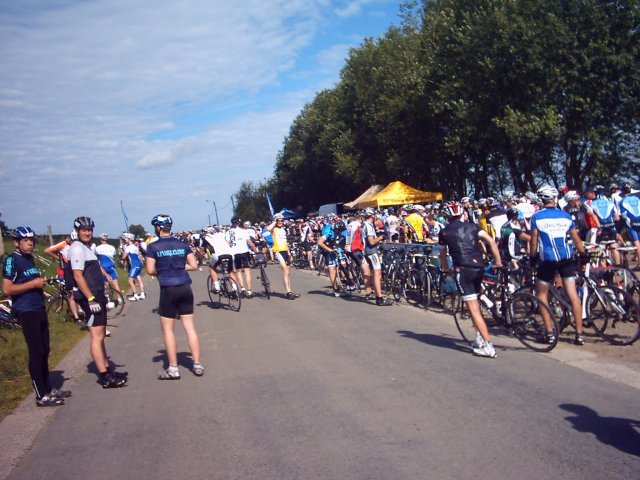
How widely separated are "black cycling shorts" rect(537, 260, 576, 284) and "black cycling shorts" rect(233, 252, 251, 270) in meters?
7.94

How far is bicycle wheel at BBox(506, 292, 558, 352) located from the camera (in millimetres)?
7523

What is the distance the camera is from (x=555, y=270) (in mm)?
7641

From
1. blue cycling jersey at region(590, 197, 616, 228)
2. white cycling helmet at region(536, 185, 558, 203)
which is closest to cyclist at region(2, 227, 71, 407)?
white cycling helmet at region(536, 185, 558, 203)

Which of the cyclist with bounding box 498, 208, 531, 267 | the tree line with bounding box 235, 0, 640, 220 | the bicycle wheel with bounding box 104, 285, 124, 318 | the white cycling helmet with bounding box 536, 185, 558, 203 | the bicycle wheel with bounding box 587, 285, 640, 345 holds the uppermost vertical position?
the tree line with bounding box 235, 0, 640, 220

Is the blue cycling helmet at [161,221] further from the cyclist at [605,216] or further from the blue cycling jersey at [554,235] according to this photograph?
the cyclist at [605,216]

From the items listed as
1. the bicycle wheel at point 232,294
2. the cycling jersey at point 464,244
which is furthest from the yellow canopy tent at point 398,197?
the cycling jersey at point 464,244

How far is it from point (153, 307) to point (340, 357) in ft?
31.9

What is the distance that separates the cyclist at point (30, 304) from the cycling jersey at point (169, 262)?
4.28ft

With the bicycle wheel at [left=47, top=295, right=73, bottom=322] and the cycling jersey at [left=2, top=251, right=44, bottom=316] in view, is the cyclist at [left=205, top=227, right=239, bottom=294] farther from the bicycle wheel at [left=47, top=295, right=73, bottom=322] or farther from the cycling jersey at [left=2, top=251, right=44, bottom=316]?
the cycling jersey at [left=2, top=251, right=44, bottom=316]

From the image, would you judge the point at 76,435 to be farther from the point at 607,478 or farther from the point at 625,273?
the point at 625,273

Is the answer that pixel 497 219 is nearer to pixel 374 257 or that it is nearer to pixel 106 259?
pixel 374 257

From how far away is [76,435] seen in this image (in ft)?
18.8

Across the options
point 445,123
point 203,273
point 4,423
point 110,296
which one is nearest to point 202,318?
point 110,296

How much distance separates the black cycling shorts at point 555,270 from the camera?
7.52 metres
